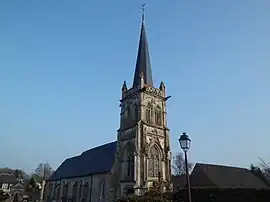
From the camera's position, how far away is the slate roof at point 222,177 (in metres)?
34.8

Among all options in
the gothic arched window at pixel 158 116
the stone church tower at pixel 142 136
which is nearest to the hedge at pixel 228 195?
the stone church tower at pixel 142 136

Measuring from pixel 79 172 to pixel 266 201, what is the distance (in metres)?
25.8

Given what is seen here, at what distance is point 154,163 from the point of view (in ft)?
92.0

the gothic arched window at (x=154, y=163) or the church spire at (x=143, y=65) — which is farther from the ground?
the church spire at (x=143, y=65)

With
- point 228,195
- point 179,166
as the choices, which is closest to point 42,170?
point 179,166

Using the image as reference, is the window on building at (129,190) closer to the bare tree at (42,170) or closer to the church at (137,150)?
the church at (137,150)

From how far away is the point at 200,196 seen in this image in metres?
23.6

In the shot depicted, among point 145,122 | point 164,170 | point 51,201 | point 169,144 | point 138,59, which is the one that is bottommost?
point 51,201

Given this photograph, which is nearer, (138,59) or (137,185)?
(137,185)

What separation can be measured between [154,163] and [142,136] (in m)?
3.43

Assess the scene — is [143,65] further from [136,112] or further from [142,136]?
[142,136]

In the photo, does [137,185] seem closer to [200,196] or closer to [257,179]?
[200,196]

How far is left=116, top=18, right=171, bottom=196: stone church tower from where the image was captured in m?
26.6

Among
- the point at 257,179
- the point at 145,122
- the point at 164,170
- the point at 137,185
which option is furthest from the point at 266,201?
the point at 257,179
